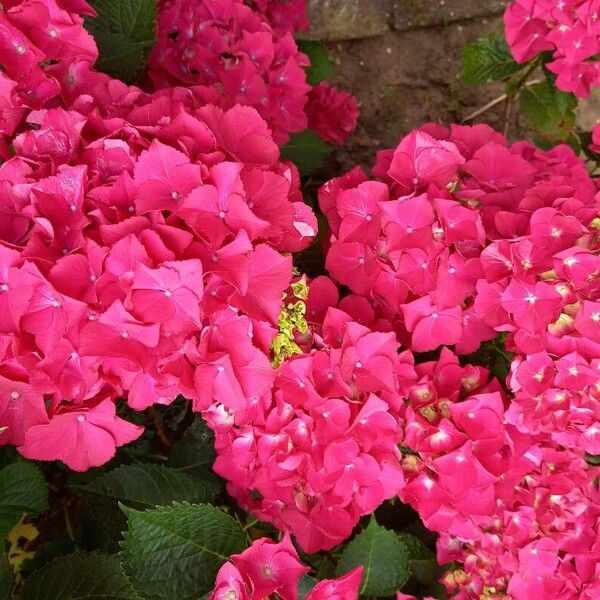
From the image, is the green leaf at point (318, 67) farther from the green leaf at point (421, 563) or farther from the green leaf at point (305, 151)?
the green leaf at point (421, 563)

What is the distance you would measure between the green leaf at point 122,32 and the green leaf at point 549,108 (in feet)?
2.75

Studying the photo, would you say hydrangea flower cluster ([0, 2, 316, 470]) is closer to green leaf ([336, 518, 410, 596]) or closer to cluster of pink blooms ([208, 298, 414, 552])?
cluster of pink blooms ([208, 298, 414, 552])

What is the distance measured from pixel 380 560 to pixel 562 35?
37.4 inches

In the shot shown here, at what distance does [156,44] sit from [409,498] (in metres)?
0.86

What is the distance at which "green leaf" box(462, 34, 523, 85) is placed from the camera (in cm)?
161

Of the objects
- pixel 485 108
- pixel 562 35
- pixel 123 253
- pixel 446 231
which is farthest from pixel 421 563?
pixel 485 108

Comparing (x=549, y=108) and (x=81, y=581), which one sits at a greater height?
(x=549, y=108)

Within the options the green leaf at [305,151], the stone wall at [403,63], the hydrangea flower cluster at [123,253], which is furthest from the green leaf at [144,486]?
the stone wall at [403,63]

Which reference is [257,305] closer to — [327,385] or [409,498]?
[327,385]

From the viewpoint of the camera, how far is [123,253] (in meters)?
0.74

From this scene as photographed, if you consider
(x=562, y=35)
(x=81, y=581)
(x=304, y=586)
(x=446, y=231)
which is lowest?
(x=81, y=581)

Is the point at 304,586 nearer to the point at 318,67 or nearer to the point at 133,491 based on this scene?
the point at 133,491

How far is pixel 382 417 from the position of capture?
942 millimetres

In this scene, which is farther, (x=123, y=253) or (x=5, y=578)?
(x=5, y=578)
